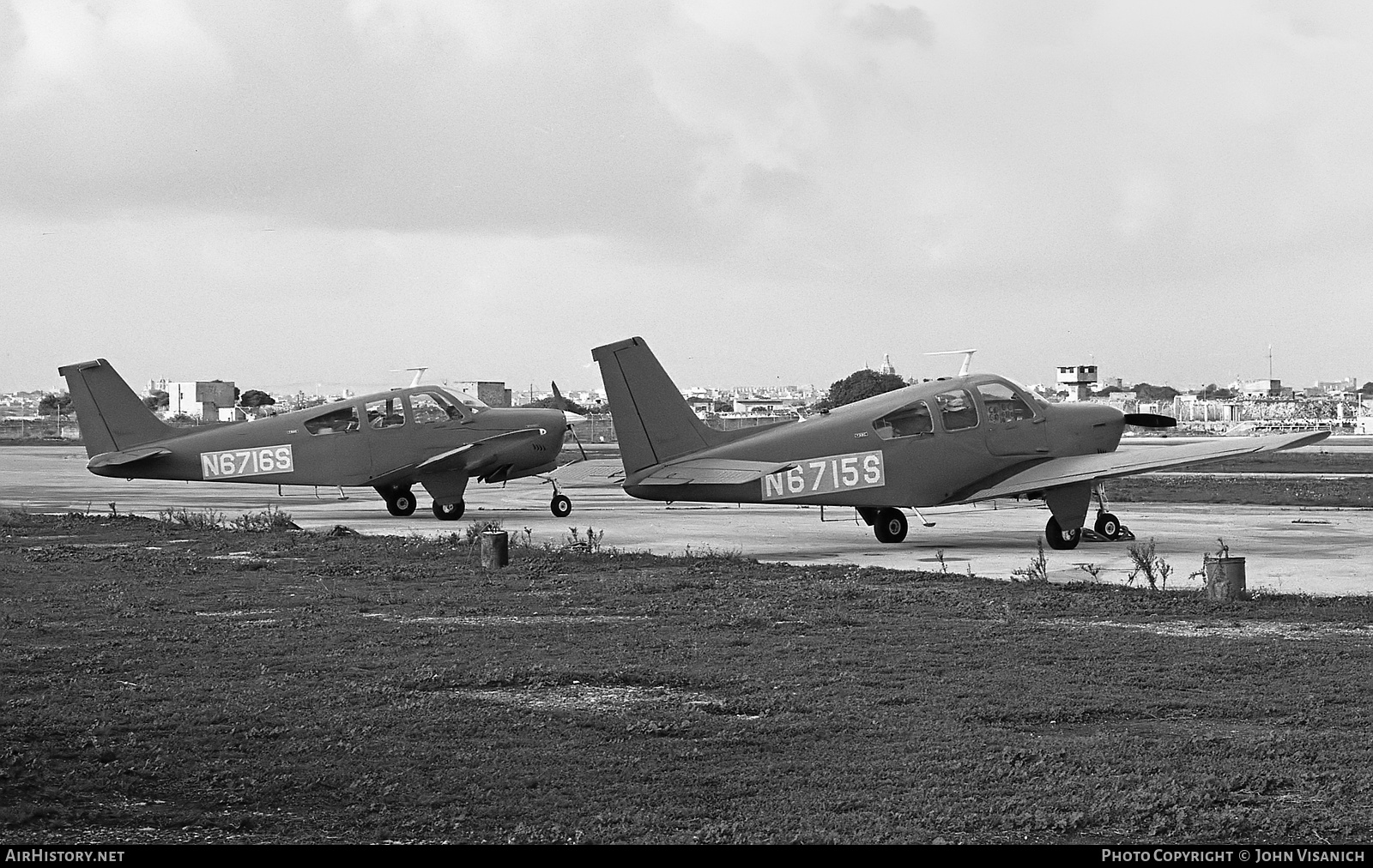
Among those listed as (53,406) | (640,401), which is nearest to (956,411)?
(640,401)


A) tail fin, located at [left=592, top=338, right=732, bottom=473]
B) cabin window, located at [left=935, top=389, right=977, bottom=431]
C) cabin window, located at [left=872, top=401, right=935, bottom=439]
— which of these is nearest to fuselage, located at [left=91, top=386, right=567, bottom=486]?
tail fin, located at [left=592, top=338, right=732, bottom=473]

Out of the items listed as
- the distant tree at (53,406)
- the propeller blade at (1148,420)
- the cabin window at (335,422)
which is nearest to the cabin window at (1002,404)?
the propeller blade at (1148,420)

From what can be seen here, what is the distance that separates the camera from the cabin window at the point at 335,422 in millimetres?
24811

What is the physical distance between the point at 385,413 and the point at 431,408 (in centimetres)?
87

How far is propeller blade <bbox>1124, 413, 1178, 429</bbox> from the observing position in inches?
837

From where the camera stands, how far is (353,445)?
81.7ft

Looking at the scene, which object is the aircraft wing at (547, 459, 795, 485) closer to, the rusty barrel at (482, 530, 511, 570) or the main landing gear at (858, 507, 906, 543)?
the main landing gear at (858, 507, 906, 543)

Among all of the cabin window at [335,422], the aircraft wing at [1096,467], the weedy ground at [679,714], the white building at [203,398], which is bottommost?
the weedy ground at [679,714]

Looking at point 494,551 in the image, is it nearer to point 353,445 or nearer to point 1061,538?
point 1061,538

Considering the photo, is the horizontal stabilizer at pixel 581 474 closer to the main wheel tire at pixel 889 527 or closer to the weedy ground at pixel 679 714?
the main wheel tire at pixel 889 527

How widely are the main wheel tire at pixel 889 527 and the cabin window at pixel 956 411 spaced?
1.62 meters

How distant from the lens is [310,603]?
12539mm

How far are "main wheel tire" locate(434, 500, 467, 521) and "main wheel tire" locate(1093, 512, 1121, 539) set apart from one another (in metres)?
11.4

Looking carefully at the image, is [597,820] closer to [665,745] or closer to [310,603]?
[665,745]
